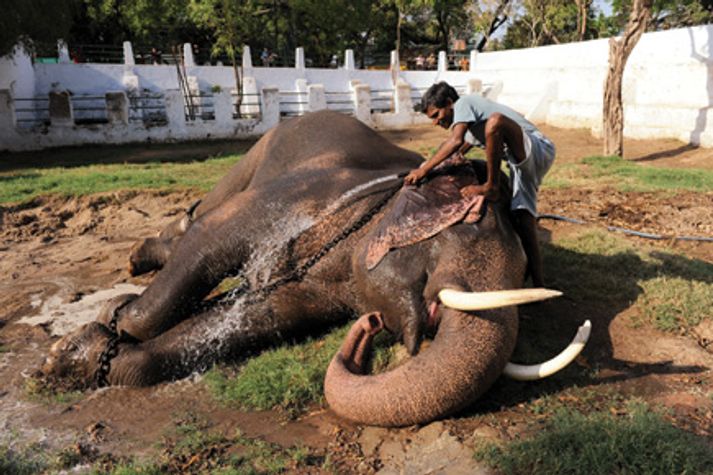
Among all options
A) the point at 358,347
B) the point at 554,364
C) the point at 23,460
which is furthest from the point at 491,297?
the point at 23,460

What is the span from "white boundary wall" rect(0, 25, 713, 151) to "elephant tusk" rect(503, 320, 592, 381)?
12.2 metres

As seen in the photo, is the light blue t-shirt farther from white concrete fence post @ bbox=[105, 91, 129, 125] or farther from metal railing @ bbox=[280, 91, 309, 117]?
metal railing @ bbox=[280, 91, 309, 117]

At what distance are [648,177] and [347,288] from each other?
23.8 ft

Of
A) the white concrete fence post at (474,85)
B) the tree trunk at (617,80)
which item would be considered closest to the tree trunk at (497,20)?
the white concrete fence post at (474,85)

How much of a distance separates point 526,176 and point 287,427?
203 centimetres

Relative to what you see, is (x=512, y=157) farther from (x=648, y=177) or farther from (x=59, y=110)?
(x=59, y=110)

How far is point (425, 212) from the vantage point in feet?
12.0

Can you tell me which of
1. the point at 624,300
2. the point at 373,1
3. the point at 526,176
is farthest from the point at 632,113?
the point at 373,1

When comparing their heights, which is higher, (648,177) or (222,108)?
(222,108)

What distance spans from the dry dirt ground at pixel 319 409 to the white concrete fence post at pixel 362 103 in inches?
554

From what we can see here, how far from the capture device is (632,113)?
15844mm

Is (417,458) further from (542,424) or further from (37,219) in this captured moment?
(37,219)

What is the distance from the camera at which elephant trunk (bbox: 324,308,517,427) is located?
114 inches

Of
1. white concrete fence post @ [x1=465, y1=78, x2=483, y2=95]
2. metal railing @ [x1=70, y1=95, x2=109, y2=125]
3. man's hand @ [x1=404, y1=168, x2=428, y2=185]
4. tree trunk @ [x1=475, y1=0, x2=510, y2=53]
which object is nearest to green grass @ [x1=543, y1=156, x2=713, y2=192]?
man's hand @ [x1=404, y1=168, x2=428, y2=185]
